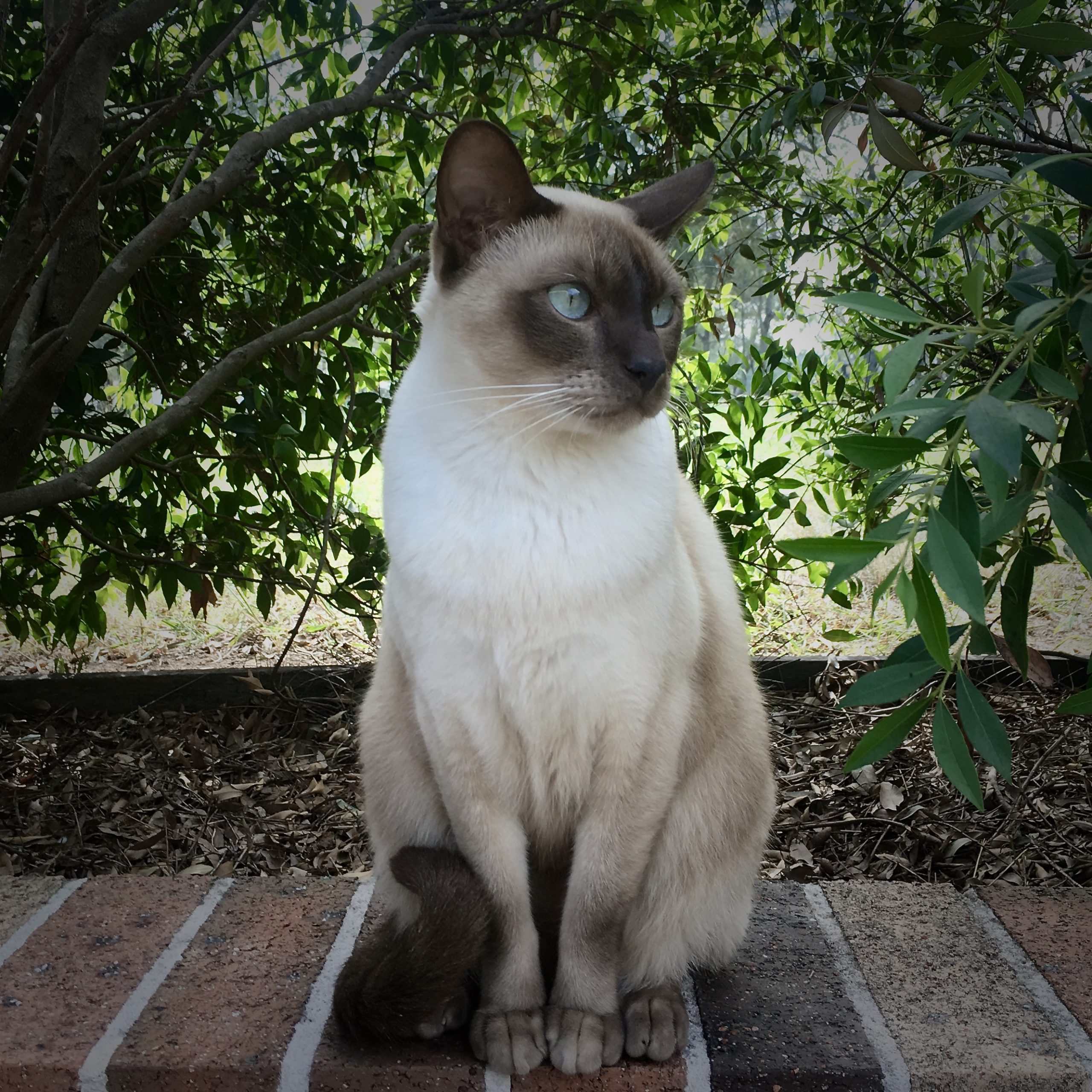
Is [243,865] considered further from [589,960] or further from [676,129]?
[676,129]

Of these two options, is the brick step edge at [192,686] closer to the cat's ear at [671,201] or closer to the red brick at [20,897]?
the red brick at [20,897]

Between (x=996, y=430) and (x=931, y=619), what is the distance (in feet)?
0.63

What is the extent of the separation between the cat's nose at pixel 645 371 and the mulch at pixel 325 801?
1269 mm

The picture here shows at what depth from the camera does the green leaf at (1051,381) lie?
0.94 meters

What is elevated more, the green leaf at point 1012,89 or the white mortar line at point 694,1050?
the green leaf at point 1012,89

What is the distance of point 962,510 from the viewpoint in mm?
965

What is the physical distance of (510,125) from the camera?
2699 mm

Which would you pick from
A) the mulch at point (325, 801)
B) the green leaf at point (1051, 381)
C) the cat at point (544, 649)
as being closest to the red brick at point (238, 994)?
the cat at point (544, 649)

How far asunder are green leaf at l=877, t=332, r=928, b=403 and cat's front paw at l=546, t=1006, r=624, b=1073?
36.1 inches

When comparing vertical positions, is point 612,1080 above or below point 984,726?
below

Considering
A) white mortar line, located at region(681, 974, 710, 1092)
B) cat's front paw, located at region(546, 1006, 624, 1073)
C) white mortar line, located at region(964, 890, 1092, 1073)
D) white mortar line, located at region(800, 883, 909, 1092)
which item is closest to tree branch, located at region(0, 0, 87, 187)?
cat's front paw, located at region(546, 1006, 624, 1073)

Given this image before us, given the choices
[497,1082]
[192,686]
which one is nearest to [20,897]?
[497,1082]

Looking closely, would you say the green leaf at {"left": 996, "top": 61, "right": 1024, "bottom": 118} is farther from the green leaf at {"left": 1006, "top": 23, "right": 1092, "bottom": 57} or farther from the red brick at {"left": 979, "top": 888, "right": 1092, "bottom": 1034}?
the red brick at {"left": 979, "top": 888, "right": 1092, "bottom": 1034}

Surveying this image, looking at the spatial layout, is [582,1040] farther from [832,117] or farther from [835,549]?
[832,117]
